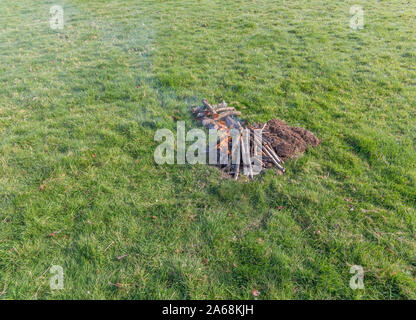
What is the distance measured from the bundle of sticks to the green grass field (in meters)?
0.28

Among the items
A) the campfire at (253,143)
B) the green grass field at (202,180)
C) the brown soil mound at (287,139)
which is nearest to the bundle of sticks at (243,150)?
the campfire at (253,143)

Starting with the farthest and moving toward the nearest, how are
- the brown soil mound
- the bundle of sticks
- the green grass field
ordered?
the brown soil mound → the bundle of sticks → the green grass field

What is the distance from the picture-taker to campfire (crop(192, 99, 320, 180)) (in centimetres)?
543

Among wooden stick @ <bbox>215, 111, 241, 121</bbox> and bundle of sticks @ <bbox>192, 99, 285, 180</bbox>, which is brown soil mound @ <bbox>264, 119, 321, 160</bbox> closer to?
bundle of sticks @ <bbox>192, 99, 285, 180</bbox>

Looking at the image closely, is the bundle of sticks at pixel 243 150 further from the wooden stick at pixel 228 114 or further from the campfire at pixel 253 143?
the wooden stick at pixel 228 114

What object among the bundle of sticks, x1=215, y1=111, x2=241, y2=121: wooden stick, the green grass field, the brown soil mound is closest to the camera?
the green grass field

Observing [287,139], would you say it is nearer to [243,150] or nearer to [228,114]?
[243,150]

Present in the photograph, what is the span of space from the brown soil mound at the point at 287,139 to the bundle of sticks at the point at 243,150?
129 mm

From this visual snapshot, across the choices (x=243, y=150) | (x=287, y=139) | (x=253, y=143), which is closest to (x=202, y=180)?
(x=243, y=150)

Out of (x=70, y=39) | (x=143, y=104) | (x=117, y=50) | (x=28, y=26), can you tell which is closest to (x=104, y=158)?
(x=143, y=104)

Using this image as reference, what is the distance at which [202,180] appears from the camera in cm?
525

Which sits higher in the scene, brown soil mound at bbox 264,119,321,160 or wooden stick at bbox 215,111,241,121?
wooden stick at bbox 215,111,241,121

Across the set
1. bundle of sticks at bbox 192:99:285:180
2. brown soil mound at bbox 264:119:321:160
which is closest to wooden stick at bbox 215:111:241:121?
bundle of sticks at bbox 192:99:285:180

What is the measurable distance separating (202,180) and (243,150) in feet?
3.50
